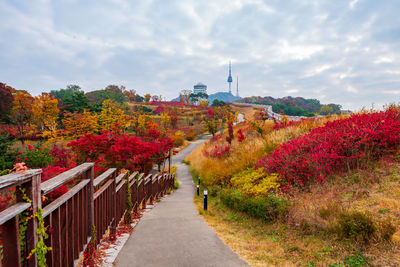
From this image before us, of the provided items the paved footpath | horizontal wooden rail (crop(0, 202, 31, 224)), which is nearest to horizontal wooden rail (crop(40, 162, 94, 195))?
horizontal wooden rail (crop(0, 202, 31, 224))

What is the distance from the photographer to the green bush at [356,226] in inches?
166

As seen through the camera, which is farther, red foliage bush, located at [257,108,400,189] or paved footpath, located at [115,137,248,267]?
red foliage bush, located at [257,108,400,189]

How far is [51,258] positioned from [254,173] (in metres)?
7.76

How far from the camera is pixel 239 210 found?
8.11 m

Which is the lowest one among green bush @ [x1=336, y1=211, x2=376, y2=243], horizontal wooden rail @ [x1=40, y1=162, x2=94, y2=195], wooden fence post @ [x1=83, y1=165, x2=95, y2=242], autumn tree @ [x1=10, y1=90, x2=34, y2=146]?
green bush @ [x1=336, y1=211, x2=376, y2=243]

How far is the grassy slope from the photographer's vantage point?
4.06 m

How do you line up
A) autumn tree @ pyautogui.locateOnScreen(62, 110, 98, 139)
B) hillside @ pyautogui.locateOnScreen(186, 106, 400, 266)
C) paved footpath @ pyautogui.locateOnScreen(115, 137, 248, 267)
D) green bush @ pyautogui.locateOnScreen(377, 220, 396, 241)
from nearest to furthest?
1. paved footpath @ pyautogui.locateOnScreen(115, 137, 248, 267)
2. green bush @ pyautogui.locateOnScreen(377, 220, 396, 241)
3. hillside @ pyautogui.locateOnScreen(186, 106, 400, 266)
4. autumn tree @ pyautogui.locateOnScreen(62, 110, 98, 139)

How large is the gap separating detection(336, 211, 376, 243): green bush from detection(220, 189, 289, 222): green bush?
5.59 ft

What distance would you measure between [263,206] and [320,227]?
184 centimetres

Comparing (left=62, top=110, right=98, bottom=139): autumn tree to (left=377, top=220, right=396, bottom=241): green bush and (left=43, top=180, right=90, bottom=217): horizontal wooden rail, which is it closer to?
(left=43, top=180, right=90, bottom=217): horizontal wooden rail

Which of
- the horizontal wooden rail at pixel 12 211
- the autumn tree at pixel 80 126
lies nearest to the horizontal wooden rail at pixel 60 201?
the horizontal wooden rail at pixel 12 211

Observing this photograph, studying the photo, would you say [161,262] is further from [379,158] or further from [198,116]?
[198,116]

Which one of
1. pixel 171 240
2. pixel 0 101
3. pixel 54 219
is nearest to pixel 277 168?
pixel 171 240

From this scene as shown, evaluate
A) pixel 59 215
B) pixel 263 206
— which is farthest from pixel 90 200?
pixel 263 206
